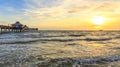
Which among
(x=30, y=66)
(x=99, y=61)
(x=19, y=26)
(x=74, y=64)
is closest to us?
(x=30, y=66)

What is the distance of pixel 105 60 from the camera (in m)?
9.70

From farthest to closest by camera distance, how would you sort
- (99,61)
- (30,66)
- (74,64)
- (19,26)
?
(19,26) → (99,61) → (74,64) → (30,66)

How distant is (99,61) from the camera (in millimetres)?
9414

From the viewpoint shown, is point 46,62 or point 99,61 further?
point 99,61

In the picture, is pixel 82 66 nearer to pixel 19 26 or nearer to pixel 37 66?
pixel 37 66

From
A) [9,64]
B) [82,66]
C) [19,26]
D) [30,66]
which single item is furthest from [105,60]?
[19,26]

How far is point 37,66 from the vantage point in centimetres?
809

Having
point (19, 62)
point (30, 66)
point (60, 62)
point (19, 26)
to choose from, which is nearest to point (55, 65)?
point (60, 62)

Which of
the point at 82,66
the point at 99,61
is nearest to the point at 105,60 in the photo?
the point at 99,61

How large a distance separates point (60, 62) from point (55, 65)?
0.60 meters

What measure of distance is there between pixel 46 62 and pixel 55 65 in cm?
63

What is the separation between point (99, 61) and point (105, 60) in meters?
0.49

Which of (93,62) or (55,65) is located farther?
(93,62)

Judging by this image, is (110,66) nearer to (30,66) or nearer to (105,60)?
(105,60)
